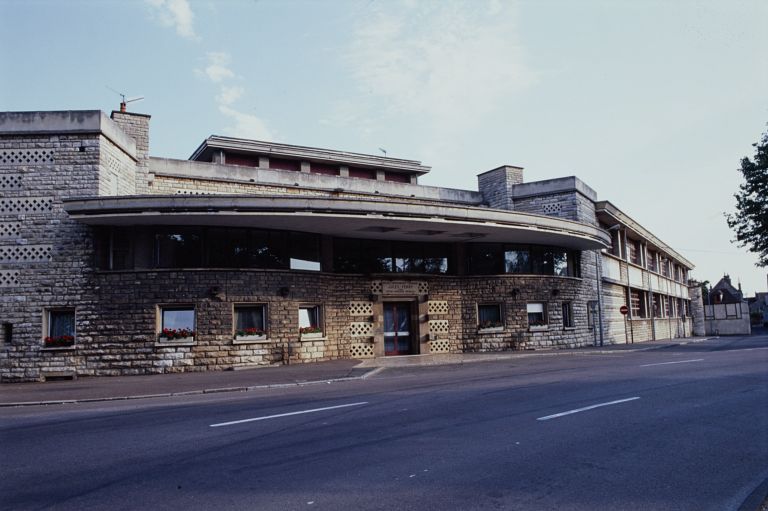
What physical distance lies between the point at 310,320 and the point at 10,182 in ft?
33.8

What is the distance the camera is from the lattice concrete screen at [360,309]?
69.3ft

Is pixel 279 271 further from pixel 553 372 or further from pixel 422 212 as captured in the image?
pixel 553 372

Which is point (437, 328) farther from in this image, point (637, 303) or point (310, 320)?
point (637, 303)

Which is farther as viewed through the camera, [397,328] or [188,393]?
[397,328]

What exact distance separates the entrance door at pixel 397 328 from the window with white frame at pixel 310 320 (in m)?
3.14

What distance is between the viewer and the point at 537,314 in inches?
974

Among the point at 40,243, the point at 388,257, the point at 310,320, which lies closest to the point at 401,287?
the point at 388,257

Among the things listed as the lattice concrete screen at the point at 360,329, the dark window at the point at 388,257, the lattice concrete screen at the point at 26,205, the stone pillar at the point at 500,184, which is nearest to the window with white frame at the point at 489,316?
the dark window at the point at 388,257

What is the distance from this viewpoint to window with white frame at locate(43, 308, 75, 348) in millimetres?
16656

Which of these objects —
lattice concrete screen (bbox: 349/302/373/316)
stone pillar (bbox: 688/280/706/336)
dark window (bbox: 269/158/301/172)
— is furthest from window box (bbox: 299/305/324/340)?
stone pillar (bbox: 688/280/706/336)

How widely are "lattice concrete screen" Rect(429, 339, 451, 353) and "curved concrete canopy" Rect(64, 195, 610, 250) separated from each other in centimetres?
417

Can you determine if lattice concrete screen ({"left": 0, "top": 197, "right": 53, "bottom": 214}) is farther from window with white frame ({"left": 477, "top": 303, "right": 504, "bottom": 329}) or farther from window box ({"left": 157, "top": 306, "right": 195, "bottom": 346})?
window with white frame ({"left": 477, "top": 303, "right": 504, "bottom": 329})

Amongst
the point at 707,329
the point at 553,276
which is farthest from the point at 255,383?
the point at 707,329

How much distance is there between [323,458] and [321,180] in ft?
65.3
